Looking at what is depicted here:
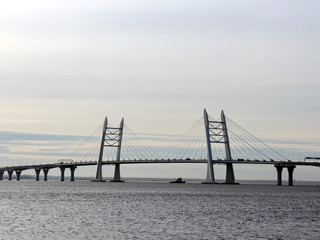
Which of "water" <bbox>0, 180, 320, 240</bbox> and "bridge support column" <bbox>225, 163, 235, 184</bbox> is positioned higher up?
"bridge support column" <bbox>225, 163, 235, 184</bbox>

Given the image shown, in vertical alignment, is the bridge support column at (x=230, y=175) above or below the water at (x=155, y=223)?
above

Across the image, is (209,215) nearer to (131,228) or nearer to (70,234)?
(131,228)

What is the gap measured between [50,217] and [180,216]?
10308 millimetres

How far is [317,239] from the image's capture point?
43.4 meters

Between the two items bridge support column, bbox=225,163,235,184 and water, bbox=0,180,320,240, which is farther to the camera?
bridge support column, bbox=225,163,235,184

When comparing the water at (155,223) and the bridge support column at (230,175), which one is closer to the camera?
the water at (155,223)

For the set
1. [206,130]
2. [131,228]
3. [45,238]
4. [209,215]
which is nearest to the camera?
[45,238]

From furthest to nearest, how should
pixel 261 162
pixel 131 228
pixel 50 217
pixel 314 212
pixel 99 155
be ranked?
1. pixel 99 155
2. pixel 261 162
3. pixel 314 212
4. pixel 50 217
5. pixel 131 228

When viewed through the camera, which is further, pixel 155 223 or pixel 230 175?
pixel 230 175

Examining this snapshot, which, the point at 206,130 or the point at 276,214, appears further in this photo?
the point at 206,130

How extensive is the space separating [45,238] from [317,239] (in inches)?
624

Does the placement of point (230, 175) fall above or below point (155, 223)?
above

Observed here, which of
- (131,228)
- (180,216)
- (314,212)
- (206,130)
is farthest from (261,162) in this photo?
(131,228)

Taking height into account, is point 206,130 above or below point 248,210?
above
